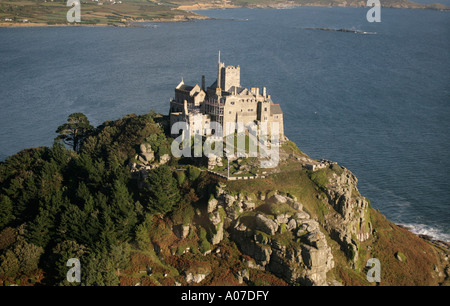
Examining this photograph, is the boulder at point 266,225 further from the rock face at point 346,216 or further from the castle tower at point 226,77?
the castle tower at point 226,77

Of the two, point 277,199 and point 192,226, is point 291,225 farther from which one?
point 192,226

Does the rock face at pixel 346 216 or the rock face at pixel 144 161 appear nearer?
the rock face at pixel 346 216

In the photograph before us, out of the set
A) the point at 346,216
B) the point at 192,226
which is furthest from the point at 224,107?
the point at 346,216

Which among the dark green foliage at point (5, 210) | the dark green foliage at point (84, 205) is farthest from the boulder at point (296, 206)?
the dark green foliage at point (5, 210)

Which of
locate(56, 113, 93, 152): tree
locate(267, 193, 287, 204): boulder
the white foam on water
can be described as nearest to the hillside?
locate(267, 193, 287, 204): boulder

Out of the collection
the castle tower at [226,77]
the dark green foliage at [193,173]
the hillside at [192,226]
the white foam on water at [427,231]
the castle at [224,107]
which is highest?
the castle tower at [226,77]
